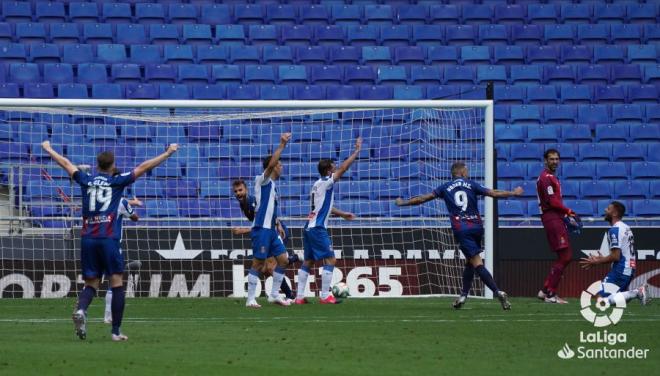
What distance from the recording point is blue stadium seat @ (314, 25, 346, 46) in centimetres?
2756

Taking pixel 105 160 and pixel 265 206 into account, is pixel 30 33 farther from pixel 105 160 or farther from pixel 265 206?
pixel 105 160

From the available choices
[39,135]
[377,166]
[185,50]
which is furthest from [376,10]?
[39,135]

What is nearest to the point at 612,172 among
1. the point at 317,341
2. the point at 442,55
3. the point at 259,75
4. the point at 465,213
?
the point at 442,55

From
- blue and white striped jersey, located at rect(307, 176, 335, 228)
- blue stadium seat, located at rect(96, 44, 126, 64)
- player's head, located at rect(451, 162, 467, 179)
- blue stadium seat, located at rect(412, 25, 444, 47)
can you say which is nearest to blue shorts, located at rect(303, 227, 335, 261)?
blue and white striped jersey, located at rect(307, 176, 335, 228)

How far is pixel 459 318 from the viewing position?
1407cm

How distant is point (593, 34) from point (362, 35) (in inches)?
215

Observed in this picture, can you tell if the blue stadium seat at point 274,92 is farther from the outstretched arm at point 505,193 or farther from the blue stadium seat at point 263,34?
the outstretched arm at point 505,193

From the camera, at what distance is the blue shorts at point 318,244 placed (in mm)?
17125

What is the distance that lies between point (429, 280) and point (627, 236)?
5395mm

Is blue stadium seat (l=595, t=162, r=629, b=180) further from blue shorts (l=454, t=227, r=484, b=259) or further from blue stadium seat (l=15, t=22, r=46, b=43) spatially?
blue stadium seat (l=15, t=22, r=46, b=43)

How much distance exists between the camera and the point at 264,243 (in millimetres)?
16406

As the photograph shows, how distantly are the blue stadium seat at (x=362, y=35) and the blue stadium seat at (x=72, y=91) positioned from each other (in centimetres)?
632

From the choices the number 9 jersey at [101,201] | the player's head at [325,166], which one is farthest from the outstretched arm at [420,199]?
the number 9 jersey at [101,201]

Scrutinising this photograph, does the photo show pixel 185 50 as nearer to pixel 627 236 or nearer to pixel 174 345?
pixel 627 236
